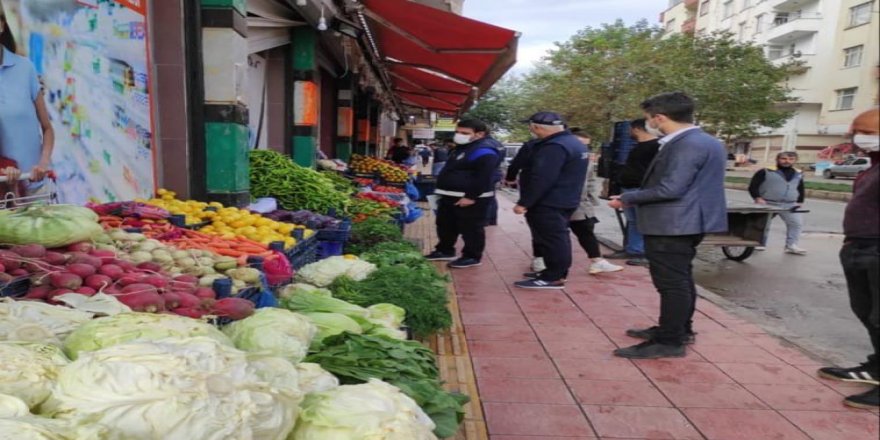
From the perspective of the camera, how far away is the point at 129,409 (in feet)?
4.50

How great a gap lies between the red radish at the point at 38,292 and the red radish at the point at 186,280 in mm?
521

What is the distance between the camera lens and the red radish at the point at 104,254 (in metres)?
2.88

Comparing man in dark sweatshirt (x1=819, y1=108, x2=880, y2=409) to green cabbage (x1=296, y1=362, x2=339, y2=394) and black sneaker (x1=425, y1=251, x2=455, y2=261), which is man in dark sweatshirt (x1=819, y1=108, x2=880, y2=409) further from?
black sneaker (x1=425, y1=251, x2=455, y2=261)

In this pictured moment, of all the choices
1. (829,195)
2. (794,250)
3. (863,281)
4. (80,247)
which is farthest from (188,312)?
(829,195)

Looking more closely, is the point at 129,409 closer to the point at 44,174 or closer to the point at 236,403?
the point at 236,403

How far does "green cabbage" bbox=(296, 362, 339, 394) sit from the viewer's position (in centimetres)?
194

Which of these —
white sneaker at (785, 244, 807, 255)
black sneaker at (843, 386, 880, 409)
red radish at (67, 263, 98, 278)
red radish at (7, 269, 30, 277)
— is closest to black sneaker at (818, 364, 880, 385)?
black sneaker at (843, 386, 880, 409)

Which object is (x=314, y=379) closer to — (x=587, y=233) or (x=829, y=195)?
(x=587, y=233)

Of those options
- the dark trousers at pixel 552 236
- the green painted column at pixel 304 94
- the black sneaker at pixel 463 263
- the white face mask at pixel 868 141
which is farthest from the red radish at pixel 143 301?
the green painted column at pixel 304 94

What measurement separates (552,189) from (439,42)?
434 cm

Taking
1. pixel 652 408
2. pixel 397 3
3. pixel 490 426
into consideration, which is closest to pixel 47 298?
pixel 490 426

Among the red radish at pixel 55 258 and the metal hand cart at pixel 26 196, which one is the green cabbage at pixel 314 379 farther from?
the metal hand cart at pixel 26 196

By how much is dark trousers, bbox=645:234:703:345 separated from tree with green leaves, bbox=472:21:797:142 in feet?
58.3

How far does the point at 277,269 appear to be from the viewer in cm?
370
